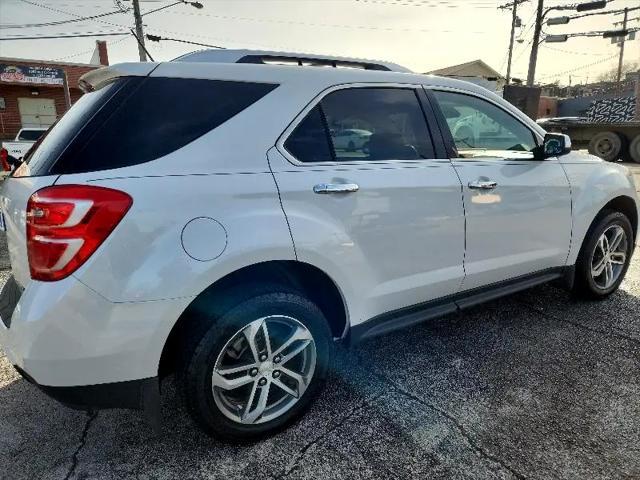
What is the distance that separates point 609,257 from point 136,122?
12.6 ft

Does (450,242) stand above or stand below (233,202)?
below

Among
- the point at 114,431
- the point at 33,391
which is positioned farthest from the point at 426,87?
the point at 33,391

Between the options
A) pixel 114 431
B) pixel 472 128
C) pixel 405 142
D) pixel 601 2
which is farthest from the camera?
pixel 601 2

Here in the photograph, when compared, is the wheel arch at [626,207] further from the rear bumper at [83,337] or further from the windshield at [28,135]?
the windshield at [28,135]

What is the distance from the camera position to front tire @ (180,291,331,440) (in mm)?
1988

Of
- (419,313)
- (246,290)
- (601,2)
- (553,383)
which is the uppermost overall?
(601,2)

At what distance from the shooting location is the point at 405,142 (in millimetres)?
2631

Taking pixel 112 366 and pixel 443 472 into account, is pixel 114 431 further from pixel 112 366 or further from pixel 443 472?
pixel 443 472

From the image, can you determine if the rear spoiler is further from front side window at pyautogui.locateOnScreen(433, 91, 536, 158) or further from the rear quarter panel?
front side window at pyautogui.locateOnScreen(433, 91, 536, 158)

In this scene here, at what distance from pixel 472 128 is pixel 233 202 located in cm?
185

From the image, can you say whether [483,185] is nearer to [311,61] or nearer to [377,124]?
[377,124]

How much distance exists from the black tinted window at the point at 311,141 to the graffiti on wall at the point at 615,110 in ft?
67.0

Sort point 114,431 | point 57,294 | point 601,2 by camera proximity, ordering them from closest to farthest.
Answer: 1. point 57,294
2. point 114,431
3. point 601,2

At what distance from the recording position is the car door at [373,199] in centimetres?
217
